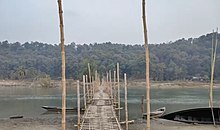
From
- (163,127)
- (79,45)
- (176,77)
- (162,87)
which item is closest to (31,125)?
(163,127)

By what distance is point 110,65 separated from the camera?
4909cm

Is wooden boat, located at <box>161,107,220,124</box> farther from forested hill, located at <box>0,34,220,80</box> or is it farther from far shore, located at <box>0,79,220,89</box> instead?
far shore, located at <box>0,79,220,89</box>

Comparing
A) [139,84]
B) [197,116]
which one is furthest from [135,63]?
[197,116]

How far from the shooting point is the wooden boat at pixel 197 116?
37.5 feet

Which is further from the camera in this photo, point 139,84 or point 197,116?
point 139,84

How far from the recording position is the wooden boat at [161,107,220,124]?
450 inches

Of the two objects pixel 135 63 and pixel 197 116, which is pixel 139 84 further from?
pixel 197 116

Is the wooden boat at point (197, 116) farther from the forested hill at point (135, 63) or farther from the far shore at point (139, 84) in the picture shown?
the far shore at point (139, 84)

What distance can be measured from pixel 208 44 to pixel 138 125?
166ft

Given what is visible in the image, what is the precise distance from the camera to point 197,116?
1217cm

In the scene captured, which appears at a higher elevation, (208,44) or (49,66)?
(208,44)

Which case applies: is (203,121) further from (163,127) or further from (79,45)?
(79,45)

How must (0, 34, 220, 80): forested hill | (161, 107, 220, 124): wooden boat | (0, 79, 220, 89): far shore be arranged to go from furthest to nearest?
(0, 34, 220, 80): forested hill, (0, 79, 220, 89): far shore, (161, 107, 220, 124): wooden boat

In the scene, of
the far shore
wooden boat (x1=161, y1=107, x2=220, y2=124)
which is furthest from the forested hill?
wooden boat (x1=161, y1=107, x2=220, y2=124)
